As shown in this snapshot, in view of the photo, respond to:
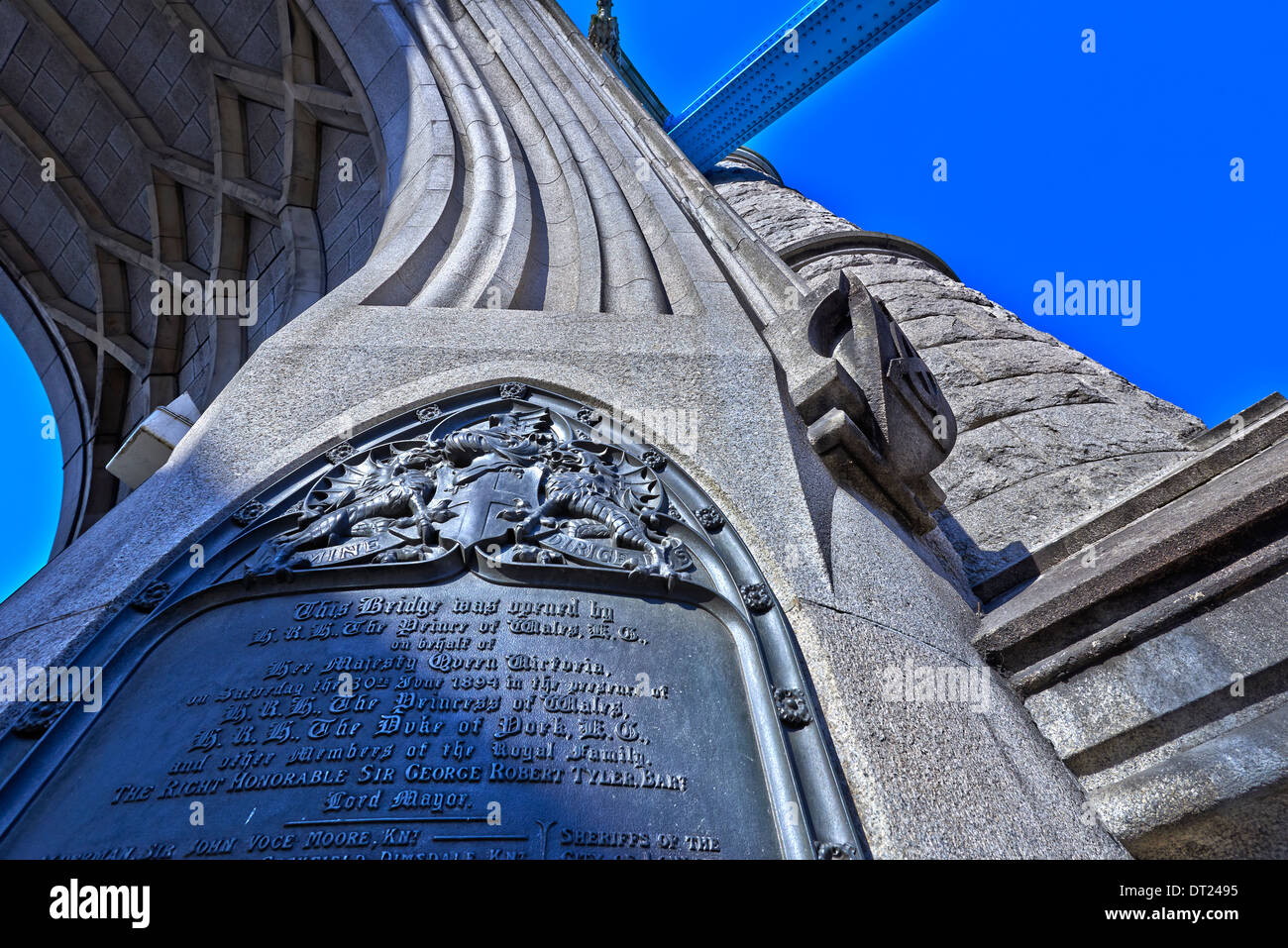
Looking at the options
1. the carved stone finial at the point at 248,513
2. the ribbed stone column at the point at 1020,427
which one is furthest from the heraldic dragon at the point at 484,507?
the ribbed stone column at the point at 1020,427

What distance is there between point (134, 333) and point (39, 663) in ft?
24.7

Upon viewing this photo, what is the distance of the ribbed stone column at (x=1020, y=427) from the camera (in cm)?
505

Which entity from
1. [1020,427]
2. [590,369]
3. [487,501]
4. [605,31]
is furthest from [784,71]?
[487,501]

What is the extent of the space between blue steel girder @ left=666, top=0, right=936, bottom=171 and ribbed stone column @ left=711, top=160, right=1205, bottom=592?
6136 mm

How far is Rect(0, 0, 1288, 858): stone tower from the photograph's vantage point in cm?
224

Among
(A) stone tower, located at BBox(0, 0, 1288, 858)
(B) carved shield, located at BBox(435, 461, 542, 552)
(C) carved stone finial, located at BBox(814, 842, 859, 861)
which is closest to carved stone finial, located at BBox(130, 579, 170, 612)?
(A) stone tower, located at BBox(0, 0, 1288, 858)

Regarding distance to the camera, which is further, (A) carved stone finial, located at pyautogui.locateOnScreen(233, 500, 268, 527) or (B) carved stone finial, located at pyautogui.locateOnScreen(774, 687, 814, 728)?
(A) carved stone finial, located at pyautogui.locateOnScreen(233, 500, 268, 527)

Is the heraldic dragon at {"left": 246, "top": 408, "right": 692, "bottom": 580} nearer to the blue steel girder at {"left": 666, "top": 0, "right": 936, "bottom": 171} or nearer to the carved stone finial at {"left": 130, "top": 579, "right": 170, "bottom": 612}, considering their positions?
the carved stone finial at {"left": 130, "top": 579, "right": 170, "bottom": 612}

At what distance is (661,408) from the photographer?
11.7 ft

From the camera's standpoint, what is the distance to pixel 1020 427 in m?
6.01

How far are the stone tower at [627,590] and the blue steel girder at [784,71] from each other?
31.1 ft

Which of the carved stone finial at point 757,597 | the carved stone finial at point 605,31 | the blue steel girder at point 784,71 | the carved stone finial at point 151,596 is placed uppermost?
the carved stone finial at point 605,31

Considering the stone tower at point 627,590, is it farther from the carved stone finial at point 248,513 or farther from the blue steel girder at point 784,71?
the blue steel girder at point 784,71
